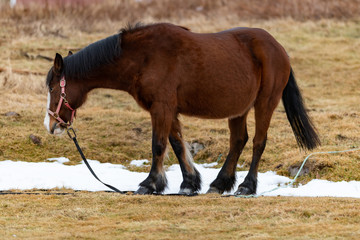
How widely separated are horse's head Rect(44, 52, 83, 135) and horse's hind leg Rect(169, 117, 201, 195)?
1.26 metres

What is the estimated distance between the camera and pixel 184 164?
6.90 m

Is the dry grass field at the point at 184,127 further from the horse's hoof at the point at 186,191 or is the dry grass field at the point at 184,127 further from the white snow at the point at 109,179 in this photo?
the horse's hoof at the point at 186,191

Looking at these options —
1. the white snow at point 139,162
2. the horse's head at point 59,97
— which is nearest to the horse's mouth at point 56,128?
the horse's head at point 59,97

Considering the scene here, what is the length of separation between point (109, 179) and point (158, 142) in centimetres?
197

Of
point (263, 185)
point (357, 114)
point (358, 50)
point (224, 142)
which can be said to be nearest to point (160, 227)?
point (263, 185)

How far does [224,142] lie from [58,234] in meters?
5.41

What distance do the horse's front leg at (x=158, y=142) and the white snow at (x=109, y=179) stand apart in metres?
0.30

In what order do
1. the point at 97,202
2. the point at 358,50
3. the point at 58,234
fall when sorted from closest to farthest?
the point at 58,234
the point at 97,202
the point at 358,50

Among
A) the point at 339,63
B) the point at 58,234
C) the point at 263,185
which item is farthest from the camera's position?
the point at 339,63

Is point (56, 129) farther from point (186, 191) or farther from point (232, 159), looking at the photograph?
point (232, 159)

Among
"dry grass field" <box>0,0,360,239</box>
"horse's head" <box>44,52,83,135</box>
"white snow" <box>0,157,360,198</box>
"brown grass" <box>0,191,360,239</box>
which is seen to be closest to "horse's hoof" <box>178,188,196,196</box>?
"white snow" <box>0,157,360,198</box>

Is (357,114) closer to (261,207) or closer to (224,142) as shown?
(224,142)

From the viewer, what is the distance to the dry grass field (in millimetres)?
4789

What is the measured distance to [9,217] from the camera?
524 centimetres
